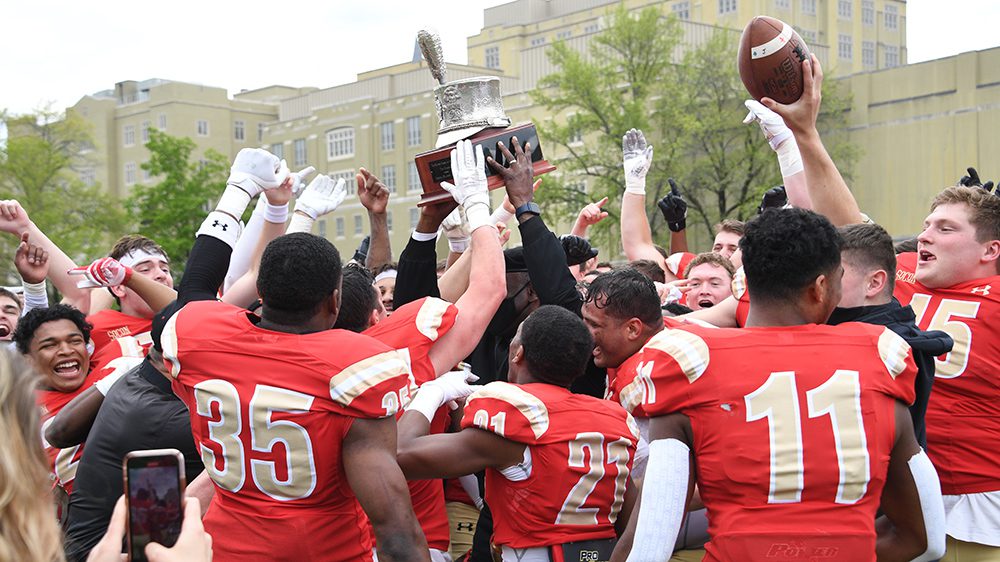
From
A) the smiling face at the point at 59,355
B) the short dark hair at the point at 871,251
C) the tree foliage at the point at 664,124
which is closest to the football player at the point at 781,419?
the short dark hair at the point at 871,251

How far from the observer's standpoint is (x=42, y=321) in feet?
18.6

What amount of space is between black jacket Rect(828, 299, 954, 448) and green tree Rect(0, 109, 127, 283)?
125 feet

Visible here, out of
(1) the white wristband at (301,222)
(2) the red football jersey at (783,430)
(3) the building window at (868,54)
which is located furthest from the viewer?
(3) the building window at (868,54)

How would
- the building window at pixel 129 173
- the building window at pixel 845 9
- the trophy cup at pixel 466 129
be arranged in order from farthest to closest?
the building window at pixel 129 173 < the building window at pixel 845 9 < the trophy cup at pixel 466 129

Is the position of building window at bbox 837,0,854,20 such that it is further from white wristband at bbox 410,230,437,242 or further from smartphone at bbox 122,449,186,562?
smartphone at bbox 122,449,186,562

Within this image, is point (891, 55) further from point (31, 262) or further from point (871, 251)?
point (871, 251)

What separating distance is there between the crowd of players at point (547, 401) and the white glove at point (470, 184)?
2 centimetres

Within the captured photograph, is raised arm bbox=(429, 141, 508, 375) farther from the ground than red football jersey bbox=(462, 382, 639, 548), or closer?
farther from the ground

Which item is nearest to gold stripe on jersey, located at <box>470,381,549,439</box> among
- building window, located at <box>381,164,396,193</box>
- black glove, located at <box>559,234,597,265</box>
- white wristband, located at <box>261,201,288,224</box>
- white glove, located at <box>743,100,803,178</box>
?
white wristband, located at <box>261,201,288,224</box>

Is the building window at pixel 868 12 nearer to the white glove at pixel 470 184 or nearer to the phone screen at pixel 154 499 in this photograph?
the white glove at pixel 470 184

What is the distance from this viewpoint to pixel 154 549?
2068mm

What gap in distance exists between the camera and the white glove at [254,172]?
4.77 metres

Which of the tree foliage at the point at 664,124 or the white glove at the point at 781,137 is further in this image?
the tree foliage at the point at 664,124

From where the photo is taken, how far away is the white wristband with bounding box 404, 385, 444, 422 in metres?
4.05
